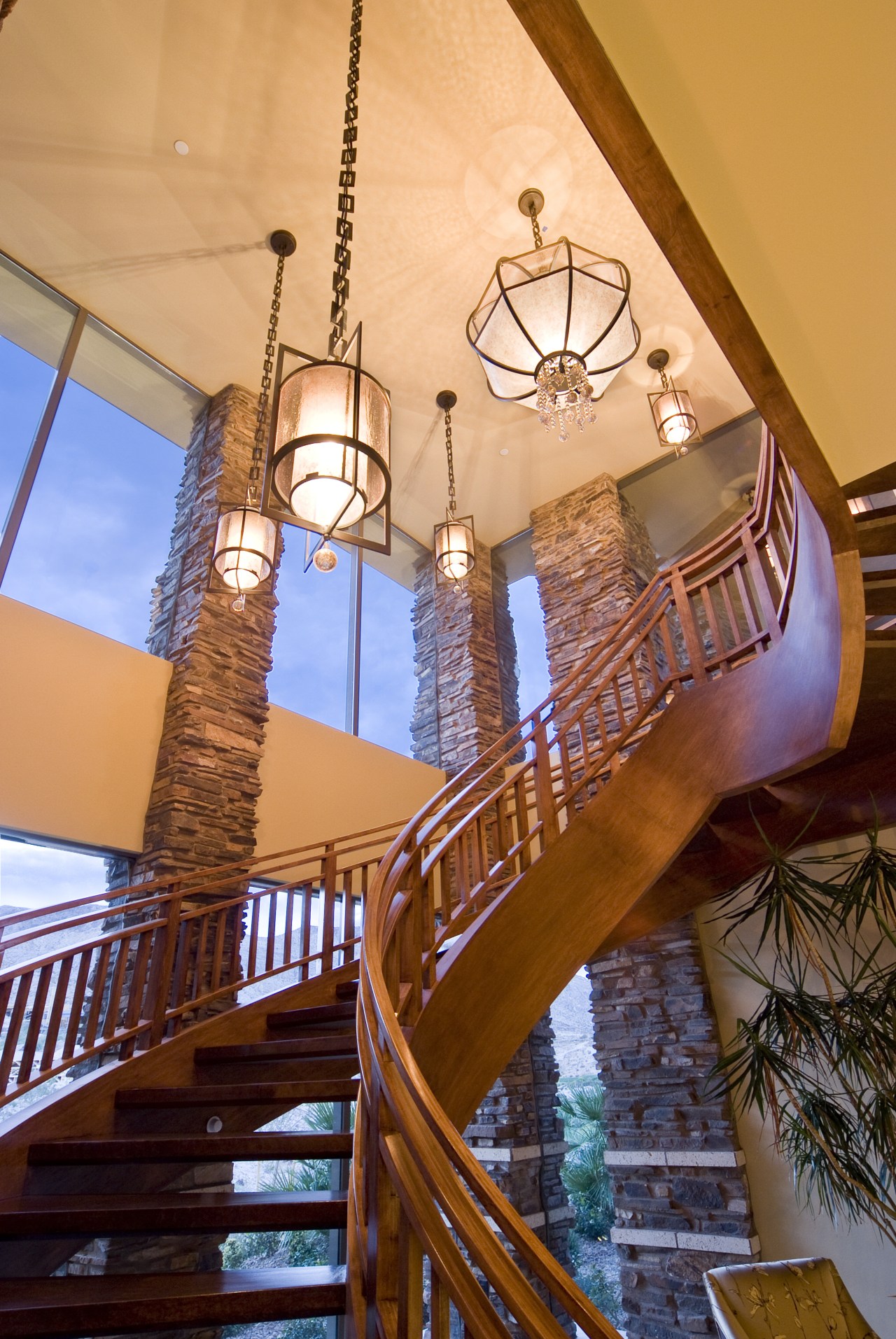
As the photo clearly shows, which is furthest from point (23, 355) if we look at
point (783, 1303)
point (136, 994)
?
point (783, 1303)

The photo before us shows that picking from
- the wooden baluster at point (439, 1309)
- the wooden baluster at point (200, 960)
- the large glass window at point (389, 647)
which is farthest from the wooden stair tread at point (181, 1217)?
the large glass window at point (389, 647)

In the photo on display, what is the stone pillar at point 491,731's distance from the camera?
5.54 meters

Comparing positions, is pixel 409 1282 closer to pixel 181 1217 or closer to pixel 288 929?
pixel 181 1217

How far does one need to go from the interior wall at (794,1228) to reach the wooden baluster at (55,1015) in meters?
3.92

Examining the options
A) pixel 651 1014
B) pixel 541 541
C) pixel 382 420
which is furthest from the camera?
pixel 541 541

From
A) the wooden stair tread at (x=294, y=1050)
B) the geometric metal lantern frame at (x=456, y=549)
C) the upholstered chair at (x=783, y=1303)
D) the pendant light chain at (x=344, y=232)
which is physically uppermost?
the geometric metal lantern frame at (x=456, y=549)

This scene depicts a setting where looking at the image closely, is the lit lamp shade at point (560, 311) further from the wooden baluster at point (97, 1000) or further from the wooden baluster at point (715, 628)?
the wooden baluster at point (97, 1000)

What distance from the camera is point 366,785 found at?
6.80 metres

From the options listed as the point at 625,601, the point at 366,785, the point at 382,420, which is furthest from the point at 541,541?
the point at 382,420

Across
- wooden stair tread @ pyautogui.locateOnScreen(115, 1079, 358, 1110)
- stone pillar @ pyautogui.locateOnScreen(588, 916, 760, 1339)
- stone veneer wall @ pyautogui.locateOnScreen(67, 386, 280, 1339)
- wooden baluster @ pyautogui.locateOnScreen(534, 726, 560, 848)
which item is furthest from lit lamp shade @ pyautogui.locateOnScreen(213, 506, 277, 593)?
stone pillar @ pyautogui.locateOnScreen(588, 916, 760, 1339)

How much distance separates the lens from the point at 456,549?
19.0 ft

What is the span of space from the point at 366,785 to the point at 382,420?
4.55 meters

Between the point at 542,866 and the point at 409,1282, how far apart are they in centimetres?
208

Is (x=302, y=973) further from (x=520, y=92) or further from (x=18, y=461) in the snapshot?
(x=520, y=92)
